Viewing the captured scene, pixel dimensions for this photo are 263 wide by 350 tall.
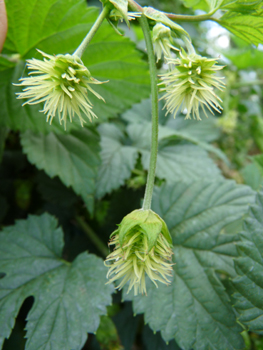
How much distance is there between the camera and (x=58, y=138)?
851 millimetres

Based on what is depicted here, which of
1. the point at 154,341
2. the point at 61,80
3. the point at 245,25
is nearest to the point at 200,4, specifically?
the point at 245,25

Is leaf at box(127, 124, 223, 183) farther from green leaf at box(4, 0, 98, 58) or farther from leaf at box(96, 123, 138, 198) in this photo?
green leaf at box(4, 0, 98, 58)

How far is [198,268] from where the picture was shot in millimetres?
703

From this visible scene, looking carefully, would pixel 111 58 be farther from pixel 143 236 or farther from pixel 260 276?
pixel 260 276

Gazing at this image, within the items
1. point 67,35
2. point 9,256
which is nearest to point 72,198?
point 9,256

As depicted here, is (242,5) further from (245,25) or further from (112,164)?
(112,164)

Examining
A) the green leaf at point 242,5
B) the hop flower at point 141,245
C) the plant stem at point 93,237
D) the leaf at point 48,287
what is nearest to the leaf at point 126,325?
the plant stem at point 93,237

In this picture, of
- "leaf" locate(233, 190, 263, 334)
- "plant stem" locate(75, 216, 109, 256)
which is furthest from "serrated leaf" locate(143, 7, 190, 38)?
"plant stem" locate(75, 216, 109, 256)

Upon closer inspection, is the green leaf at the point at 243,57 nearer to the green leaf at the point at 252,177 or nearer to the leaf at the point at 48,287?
the green leaf at the point at 252,177

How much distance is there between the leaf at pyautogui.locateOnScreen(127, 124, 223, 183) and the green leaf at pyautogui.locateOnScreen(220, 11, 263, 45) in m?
0.43

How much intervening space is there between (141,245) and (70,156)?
0.47 meters

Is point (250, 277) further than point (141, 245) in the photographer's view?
Yes

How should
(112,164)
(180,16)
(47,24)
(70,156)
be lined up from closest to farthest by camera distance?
(180,16) → (47,24) → (70,156) → (112,164)

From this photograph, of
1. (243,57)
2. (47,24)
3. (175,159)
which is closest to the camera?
(47,24)
